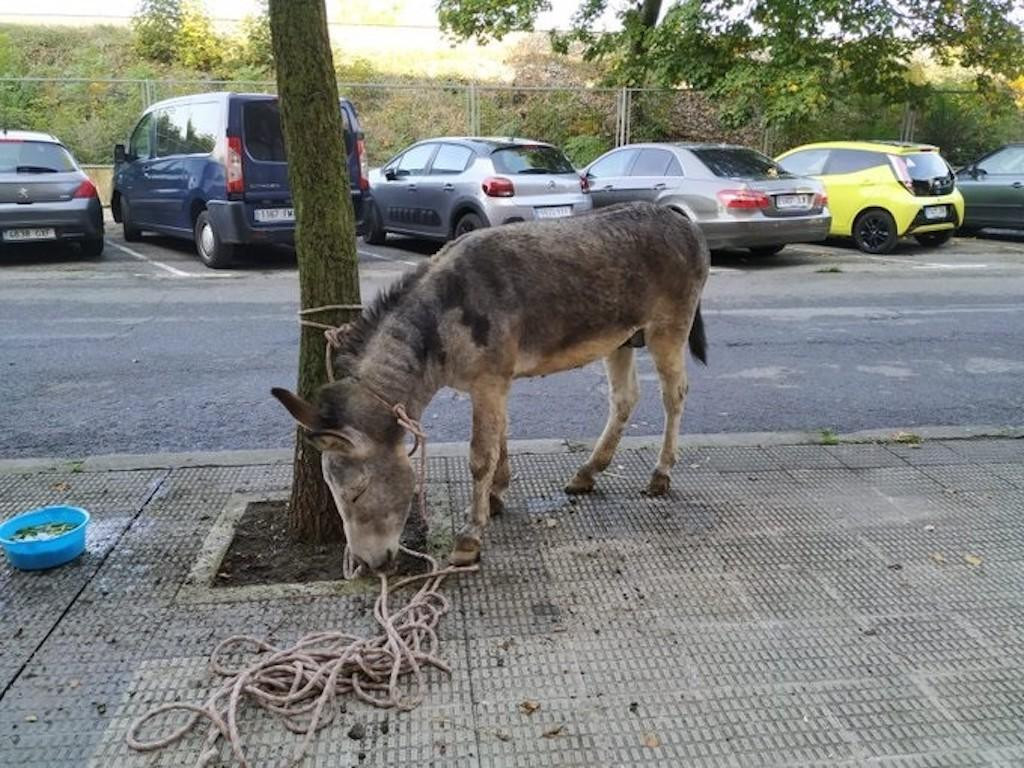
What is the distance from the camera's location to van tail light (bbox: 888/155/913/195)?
14570mm

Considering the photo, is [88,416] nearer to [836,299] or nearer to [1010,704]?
[1010,704]

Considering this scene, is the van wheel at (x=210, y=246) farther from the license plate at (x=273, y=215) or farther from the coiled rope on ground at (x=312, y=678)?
the coiled rope on ground at (x=312, y=678)

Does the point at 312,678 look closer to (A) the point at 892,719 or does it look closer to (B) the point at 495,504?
(B) the point at 495,504

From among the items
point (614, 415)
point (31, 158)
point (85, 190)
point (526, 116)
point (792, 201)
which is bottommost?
point (614, 415)

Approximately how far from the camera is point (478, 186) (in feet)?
42.3

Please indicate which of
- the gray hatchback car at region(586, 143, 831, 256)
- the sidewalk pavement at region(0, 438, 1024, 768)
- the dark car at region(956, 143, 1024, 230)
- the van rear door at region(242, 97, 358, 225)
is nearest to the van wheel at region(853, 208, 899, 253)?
the gray hatchback car at region(586, 143, 831, 256)

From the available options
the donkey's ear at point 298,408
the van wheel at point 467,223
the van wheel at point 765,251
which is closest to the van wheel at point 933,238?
the van wheel at point 765,251

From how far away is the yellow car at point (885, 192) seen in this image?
48.2 ft

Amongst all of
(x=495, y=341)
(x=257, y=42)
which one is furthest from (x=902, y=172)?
(x=257, y=42)

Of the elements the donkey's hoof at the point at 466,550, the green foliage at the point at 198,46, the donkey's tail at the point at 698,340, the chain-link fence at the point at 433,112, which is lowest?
Result: the donkey's hoof at the point at 466,550

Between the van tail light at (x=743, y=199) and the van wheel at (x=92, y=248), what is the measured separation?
9995mm

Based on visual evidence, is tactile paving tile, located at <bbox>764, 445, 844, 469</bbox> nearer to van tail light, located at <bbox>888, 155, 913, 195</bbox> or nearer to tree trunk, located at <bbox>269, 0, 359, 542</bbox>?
tree trunk, located at <bbox>269, 0, 359, 542</bbox>

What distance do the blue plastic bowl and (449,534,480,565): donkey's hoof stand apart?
178 cm

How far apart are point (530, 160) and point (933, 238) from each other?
27.4 feet
